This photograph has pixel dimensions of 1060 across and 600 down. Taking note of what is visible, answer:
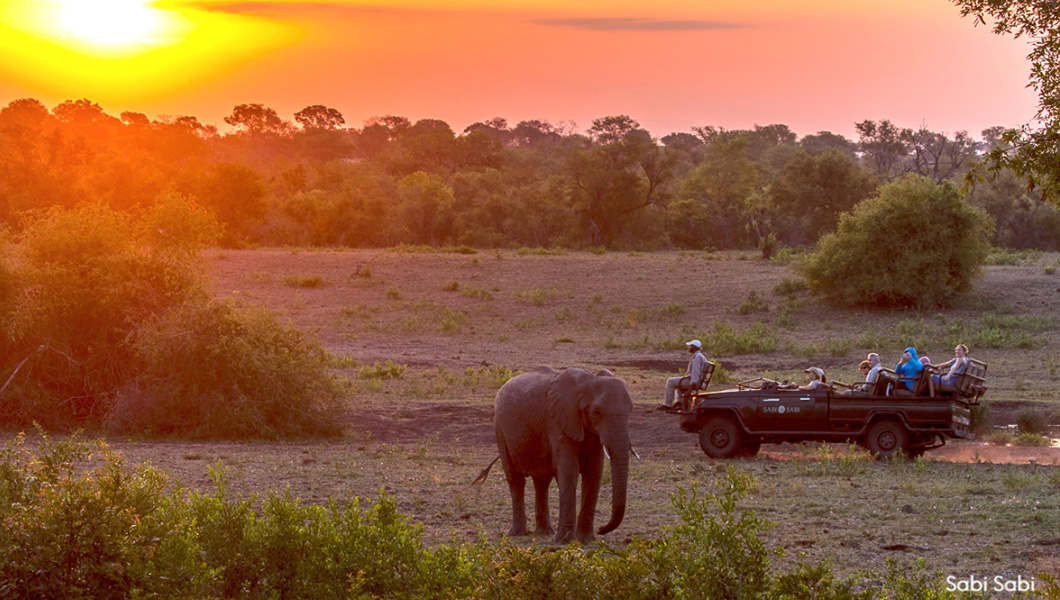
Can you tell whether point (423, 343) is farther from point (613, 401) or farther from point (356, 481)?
point (613, 401)

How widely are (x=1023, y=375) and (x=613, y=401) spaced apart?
1944 centimetres

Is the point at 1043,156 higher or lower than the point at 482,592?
higher

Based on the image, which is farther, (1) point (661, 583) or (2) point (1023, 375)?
(2) point (1023, 375)

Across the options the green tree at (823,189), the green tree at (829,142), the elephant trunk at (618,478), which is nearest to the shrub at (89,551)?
the elephant trunk at (618,478)

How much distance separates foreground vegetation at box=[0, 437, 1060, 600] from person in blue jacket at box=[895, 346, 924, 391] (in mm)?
9232

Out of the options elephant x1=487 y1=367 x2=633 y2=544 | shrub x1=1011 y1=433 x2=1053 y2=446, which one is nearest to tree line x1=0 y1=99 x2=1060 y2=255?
shrub x1=1011 y1=433 x2=1053 y2=446

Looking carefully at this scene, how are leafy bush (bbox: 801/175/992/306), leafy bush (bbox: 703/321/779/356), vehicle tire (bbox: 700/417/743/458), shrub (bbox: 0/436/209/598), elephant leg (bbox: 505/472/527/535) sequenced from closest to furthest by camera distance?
shrub (bbox: 0/436/209/598), elephant leg (bbox: 505/472/527/535), vehicle tire (bbox: 700/417/743/458), leafy bush (bbox: 703/321/779/356), leafy bush (bbox: 801/175/992/306)

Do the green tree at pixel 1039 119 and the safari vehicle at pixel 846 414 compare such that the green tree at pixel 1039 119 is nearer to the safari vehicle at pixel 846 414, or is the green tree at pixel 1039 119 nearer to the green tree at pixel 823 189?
the safari vehicle at pixel 846 414

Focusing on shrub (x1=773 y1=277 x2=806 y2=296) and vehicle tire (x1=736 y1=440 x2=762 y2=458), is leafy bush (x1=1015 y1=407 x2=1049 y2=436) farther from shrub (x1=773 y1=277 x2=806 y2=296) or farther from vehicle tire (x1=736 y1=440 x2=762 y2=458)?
shrub (x1=773 y1=277 x2=806 y2=296)

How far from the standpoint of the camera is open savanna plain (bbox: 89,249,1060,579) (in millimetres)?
11188

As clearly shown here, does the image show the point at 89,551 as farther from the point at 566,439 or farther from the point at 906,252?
the point at 906,252

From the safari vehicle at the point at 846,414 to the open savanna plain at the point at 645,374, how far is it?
1.43 feet

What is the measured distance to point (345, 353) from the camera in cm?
2842

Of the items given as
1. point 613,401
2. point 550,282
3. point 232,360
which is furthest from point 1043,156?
point 550,282
